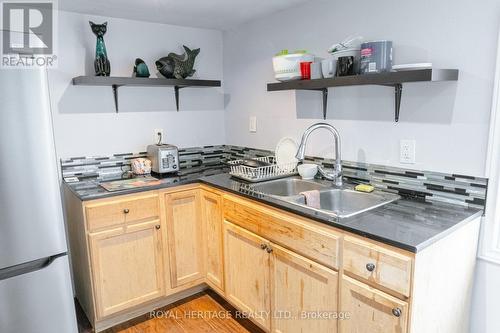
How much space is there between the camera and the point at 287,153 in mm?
2438

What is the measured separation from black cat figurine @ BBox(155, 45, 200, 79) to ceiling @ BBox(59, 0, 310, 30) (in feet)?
0.83

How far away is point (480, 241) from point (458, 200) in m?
0.20

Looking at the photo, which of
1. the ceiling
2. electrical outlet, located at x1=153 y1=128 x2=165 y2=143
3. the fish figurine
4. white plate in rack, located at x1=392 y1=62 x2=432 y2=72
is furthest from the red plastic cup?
electrical outlet, located at x1=153 y1=128 x2=165 y2=143

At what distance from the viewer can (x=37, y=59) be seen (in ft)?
4.80

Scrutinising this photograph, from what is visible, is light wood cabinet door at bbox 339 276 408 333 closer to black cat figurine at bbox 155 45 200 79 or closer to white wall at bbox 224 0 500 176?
white wall at bbox 224 0 500 176

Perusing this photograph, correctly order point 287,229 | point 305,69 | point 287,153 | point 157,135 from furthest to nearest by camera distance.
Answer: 1. point 157,135
2. point 287,153
3. point 305,69
4. point 287,229

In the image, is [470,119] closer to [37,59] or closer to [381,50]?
[381,50]

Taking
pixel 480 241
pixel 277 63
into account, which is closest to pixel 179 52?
pixel 277 63

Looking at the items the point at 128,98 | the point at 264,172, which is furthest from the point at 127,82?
the point at 264,172

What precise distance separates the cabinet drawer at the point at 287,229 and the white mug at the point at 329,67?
0.80 metres

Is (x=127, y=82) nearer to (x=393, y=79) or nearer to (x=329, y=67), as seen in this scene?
(x=329, y=67)

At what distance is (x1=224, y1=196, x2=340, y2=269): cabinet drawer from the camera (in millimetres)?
1514

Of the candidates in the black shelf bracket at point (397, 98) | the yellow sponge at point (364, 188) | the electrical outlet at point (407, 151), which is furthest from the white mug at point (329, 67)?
the yellow sponge at point (364, 188)

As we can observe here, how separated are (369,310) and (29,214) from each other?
146cm
